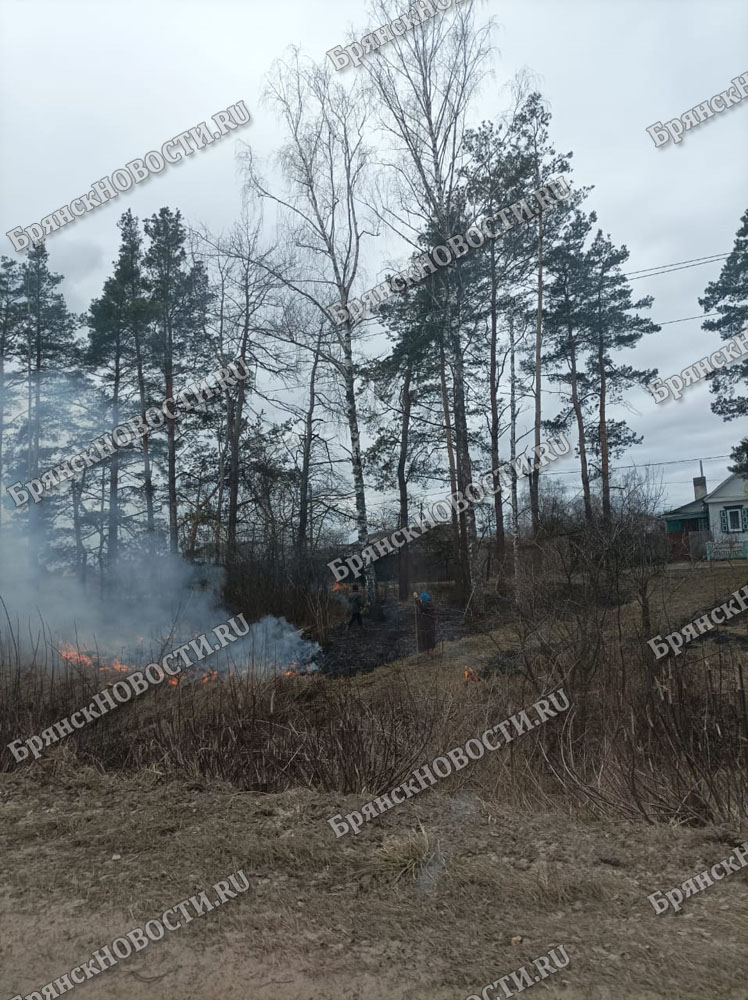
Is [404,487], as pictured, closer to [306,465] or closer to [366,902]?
[306,465]

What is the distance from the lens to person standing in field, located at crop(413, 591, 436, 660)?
14750mm

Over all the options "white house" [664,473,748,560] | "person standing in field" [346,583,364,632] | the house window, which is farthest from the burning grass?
the house window

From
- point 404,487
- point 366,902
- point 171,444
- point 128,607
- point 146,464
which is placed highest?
point 171,444

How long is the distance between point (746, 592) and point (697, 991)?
11.4 metres

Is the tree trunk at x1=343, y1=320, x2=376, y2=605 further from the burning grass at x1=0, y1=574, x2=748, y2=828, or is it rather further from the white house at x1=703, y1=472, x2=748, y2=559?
the white house at x1=703, y1=472, x2=748, y2=559

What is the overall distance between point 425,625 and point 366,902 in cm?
1131

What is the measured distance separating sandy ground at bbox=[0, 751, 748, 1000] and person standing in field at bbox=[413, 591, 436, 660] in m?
9.38

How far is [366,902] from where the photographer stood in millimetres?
3756

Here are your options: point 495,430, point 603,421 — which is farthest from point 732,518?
point 495,430

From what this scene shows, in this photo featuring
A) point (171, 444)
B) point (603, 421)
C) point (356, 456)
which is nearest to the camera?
point (356, 456)

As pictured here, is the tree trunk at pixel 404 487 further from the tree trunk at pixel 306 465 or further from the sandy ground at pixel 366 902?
the sandy ground at pixel 366 902

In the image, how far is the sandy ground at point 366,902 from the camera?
3.09 m

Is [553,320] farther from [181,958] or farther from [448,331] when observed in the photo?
[181,958]

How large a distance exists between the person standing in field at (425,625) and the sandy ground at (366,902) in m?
9.38
